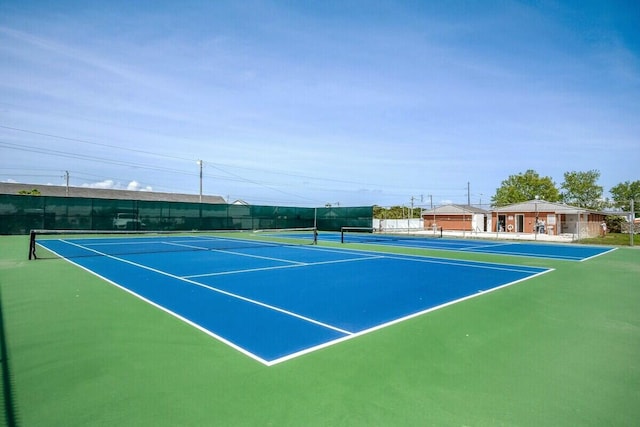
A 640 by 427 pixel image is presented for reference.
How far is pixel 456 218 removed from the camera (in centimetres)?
3731

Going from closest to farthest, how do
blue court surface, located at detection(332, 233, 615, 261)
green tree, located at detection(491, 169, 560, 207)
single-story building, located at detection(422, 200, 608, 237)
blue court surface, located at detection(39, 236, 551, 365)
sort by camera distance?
blue court surface, located at detection(39, 236, 551, 365) → blue court surface, located at detection(332, 233, 615, 261) → single-story building, located at detection(422, 200, 608, 237) → green tree, located at detection(491, 169, 560, 207)

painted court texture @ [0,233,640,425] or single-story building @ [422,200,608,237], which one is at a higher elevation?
single-story building @ [422,200,608,237]

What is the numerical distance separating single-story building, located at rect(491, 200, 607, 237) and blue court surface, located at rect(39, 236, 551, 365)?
24.0 metres

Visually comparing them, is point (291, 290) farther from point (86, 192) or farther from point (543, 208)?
point (86, 192)

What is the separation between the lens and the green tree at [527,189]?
51125 mm

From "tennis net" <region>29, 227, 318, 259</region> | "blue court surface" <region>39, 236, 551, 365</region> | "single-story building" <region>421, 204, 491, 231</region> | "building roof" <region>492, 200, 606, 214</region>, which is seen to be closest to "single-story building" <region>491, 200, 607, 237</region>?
"building roof" <region>492, 200, 606, 214</region>

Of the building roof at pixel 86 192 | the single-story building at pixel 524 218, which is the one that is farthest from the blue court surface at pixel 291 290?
the building roof at pixel 86 192

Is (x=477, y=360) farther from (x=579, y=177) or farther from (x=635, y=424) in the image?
(x=579, y=177)

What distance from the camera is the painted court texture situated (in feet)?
9.20

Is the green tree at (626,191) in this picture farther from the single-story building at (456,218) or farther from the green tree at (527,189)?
the single-story building at (456,218)

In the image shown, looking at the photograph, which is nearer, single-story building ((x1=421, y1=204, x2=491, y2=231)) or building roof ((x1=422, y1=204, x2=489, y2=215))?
single-story building ((x1=421, y1=204, x2=491, y2=231))

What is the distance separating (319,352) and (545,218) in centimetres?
3454

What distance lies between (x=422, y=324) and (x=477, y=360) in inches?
47.9

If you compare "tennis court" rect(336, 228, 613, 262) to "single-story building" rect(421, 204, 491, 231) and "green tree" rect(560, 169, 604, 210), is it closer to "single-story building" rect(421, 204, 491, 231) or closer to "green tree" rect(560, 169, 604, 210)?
"single-story building" rect(421, 204, 491, 231)
